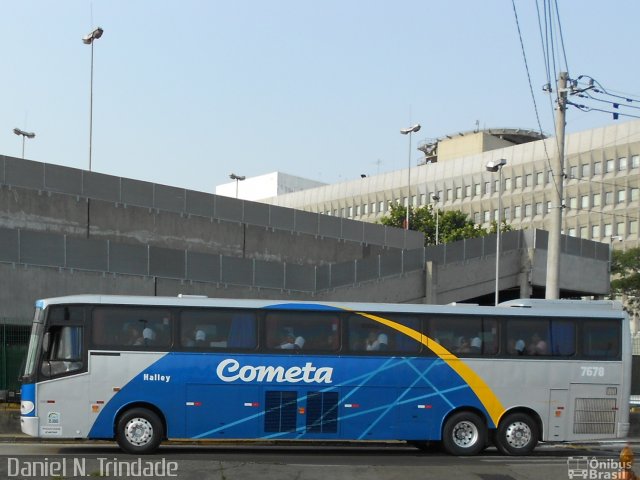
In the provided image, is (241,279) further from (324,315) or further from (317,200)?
(317,200)

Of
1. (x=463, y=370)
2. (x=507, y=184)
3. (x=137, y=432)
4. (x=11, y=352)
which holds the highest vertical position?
(x=507, y=184)

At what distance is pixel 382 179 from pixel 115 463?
106163 mm

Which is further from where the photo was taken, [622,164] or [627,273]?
[622,164]

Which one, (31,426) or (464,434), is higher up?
(31,426)

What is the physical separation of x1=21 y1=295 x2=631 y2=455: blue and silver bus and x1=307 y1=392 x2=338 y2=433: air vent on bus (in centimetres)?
3

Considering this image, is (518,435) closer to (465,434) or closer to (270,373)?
(465,434)

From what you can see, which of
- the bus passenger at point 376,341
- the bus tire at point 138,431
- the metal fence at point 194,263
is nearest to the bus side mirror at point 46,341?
the bus tire at point 138,431

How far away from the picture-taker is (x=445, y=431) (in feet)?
67.8

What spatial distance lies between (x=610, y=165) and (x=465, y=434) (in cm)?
8154

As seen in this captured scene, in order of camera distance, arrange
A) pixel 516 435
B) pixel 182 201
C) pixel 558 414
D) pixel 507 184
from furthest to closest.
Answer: pixel 507 184 < pixel 182 201 < pixel 558 414 < pixel 516 435

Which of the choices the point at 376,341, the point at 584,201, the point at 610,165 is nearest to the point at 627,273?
the point at 610,165

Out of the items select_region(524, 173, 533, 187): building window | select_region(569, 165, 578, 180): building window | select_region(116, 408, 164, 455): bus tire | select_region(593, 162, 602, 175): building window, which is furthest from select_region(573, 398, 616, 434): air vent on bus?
select_region(524, 173, 533, 187): building window

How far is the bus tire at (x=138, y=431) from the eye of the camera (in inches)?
763

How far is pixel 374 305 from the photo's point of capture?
20.7 m
